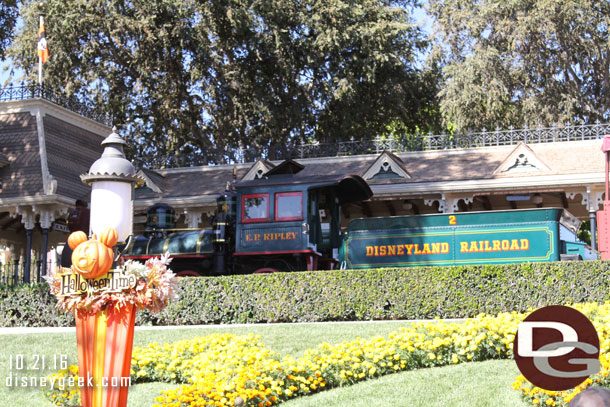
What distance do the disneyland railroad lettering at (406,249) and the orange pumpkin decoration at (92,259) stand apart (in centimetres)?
1217

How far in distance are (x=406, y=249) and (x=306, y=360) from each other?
28.2ft

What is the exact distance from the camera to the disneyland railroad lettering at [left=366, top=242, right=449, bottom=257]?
56.6ft

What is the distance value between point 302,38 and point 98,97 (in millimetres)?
10038

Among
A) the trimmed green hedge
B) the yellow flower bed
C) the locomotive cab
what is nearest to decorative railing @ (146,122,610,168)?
the locomotive cab

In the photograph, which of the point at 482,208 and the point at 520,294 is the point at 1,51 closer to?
the point at 482,208

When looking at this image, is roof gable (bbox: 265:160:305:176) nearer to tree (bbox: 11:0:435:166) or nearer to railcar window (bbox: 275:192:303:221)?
railcar window (bbox: 275:192:303:221)

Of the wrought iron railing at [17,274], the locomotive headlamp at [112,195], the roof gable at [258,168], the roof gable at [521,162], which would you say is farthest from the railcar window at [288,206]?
the locomotive headlamp at [112,195]

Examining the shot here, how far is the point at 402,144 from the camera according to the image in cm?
2892

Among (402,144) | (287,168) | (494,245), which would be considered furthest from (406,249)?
(402,144)

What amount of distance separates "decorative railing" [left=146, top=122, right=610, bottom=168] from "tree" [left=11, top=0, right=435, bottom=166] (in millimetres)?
637

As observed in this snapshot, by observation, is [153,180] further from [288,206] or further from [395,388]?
[395,388]

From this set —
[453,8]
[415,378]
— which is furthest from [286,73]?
[415,378]

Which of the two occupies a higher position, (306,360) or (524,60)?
(524,60)

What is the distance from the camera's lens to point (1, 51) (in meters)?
30.6
